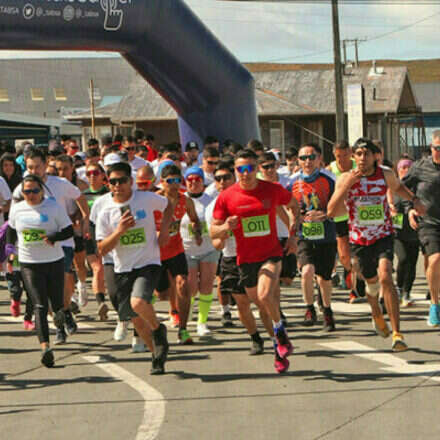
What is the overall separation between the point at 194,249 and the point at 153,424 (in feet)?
12.5

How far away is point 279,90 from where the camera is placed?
156 feet

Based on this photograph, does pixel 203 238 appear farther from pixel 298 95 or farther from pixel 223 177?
pixel 298 95

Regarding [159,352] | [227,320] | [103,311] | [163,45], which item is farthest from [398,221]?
[163,45]

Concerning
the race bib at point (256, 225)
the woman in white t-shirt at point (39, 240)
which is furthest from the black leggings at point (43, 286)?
the race bib at point (256, 225)

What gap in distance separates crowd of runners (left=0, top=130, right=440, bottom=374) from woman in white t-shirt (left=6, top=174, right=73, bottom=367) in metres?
0.01

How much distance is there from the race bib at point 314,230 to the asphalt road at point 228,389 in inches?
38.7

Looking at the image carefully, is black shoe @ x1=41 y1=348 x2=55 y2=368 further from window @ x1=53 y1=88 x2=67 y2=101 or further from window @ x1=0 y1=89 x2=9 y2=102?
window @ x1=53 y1=88 x2=67 y2=101

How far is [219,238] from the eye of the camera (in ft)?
27.0

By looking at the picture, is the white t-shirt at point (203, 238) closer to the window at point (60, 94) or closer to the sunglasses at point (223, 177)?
the sunglasses at point (223, 177)

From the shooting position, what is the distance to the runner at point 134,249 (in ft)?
26.5

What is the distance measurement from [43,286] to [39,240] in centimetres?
43

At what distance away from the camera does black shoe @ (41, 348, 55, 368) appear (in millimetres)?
8594

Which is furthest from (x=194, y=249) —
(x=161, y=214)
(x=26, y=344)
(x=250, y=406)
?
(x=250, y=406)

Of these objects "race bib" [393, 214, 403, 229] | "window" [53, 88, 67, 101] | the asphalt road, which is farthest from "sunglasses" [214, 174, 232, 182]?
"window" [53, 88, 67, 101]
